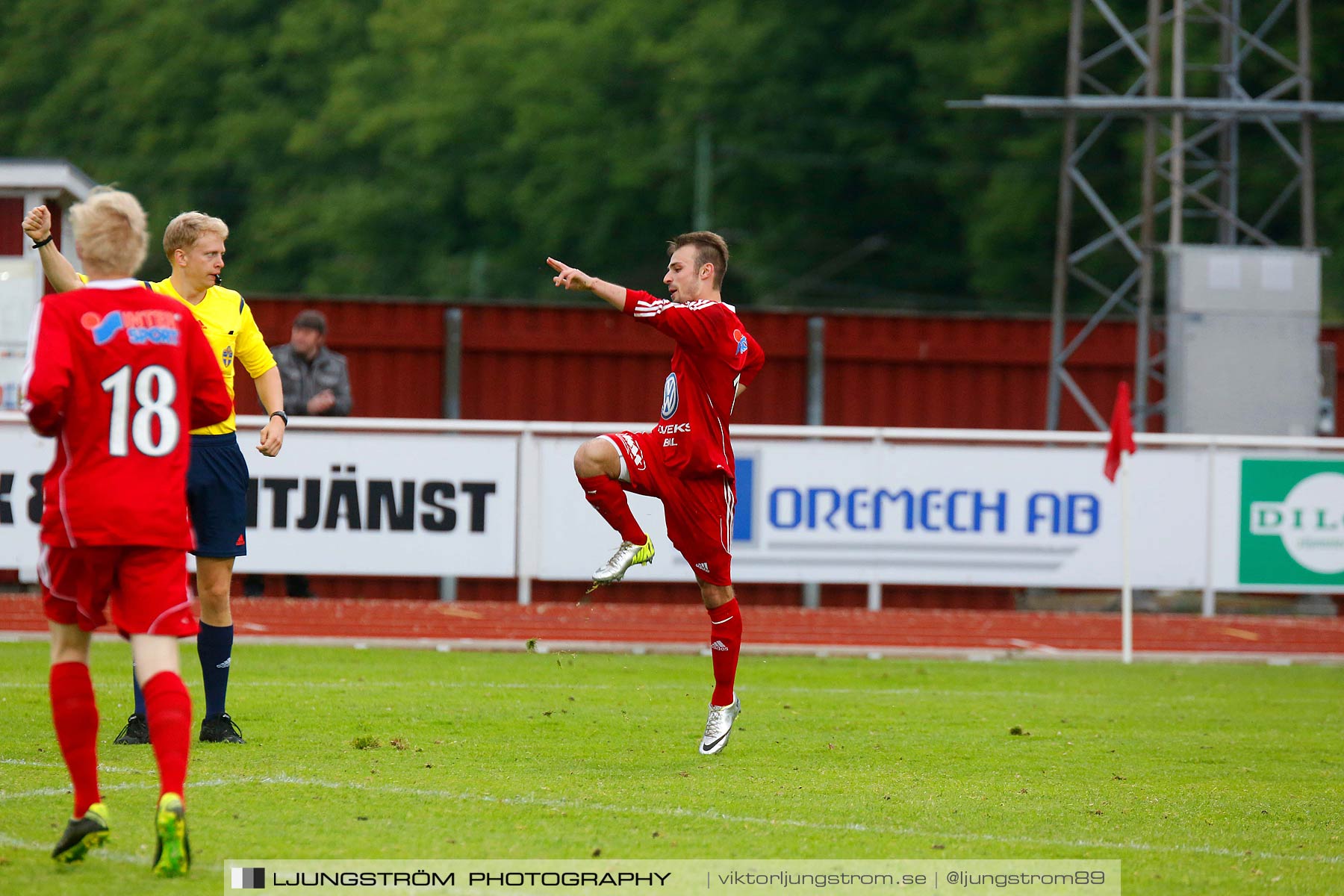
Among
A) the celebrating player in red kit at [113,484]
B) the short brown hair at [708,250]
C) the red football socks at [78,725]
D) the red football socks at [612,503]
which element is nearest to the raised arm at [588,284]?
the short brown hair at [708,250]

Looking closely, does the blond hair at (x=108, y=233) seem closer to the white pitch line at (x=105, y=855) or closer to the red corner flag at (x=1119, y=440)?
the white pitch line at (x=105, y=855)

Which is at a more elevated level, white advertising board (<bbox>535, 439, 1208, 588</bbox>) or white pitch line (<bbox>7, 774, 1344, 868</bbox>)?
white advertising board (<bbox>535, 439, 1208, 588</bbox>)

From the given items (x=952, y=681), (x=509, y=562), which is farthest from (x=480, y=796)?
(x=509, y=562)

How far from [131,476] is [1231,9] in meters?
19.5

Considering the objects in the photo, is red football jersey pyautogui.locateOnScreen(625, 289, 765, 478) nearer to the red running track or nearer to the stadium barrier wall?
the red running track

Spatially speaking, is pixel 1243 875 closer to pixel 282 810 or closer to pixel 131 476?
pixel 282 810

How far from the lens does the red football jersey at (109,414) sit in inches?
192

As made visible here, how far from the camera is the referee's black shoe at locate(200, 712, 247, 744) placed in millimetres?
7156

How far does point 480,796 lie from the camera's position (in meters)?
6.11

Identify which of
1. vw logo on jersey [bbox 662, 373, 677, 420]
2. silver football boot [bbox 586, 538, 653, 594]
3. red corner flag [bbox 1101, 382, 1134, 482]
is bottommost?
silver football boot [bbox 586, 538, 653, 594]

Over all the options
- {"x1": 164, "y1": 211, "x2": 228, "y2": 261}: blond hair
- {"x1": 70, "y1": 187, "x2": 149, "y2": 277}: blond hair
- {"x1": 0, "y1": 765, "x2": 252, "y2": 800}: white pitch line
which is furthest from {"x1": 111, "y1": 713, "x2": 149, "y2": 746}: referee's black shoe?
{"x1": 70, "y1": 187, "x2": 149, "y2": 277}: blond hair

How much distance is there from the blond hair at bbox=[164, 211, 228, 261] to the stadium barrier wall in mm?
7178

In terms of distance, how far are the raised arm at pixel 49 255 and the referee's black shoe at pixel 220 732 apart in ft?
6.25

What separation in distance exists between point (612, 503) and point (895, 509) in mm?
7410
